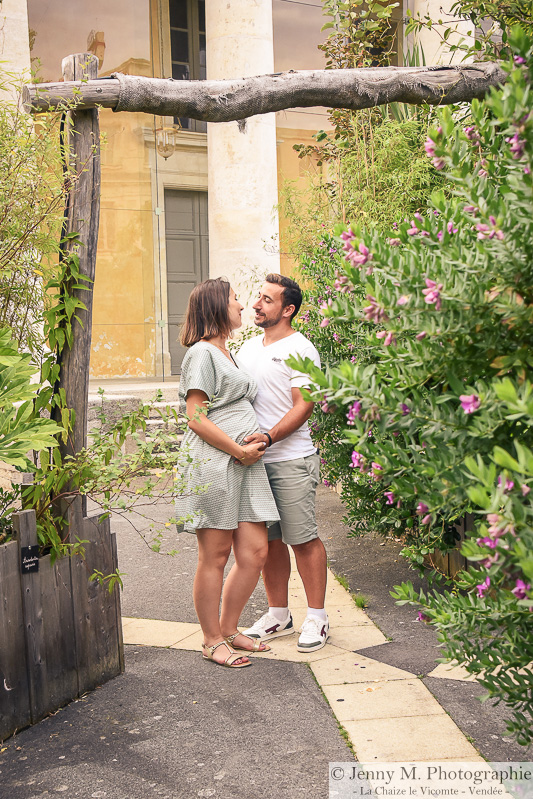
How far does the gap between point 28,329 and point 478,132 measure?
2.52 metres

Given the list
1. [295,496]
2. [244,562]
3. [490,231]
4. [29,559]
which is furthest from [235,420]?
[490,231]

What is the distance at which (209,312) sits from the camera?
437 centimetres

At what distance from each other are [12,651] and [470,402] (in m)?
2.54

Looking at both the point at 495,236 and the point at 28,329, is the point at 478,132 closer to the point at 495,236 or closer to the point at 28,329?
the point at 495,236

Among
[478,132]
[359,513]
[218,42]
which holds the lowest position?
[359,513]

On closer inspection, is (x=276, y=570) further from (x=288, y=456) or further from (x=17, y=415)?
(x=17, y=415)

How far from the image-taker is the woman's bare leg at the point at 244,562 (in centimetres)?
433

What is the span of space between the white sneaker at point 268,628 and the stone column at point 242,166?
5.52m

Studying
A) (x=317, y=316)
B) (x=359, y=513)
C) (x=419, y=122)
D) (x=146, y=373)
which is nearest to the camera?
(x=359, y=513)

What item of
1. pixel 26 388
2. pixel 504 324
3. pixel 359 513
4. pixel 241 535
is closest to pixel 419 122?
pixel 359 513

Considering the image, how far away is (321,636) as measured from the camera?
14.8ft

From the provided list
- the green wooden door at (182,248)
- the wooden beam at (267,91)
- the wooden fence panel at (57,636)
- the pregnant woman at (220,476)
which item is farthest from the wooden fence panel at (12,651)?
the green wooden door at (182,248)

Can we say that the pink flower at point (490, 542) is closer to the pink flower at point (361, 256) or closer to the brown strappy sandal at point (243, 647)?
the pink flower at point (361, 256)

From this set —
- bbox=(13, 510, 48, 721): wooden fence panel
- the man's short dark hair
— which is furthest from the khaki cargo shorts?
bbox=(13, 510, 48, 721): wooden fence panel
